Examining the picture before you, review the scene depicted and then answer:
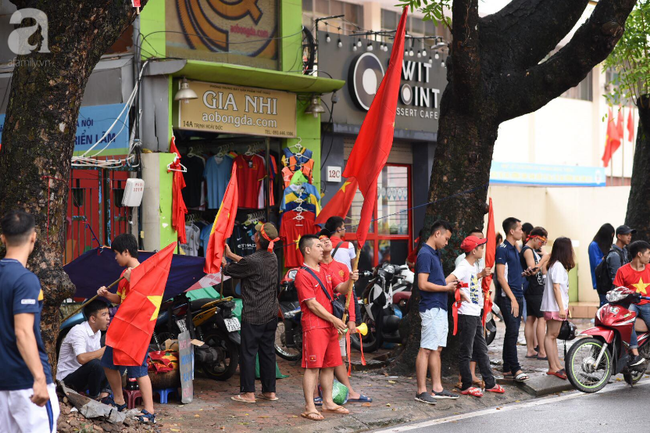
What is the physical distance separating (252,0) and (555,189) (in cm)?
1072

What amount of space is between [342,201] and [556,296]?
3.09 m

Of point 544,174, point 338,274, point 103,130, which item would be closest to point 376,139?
point 338,274

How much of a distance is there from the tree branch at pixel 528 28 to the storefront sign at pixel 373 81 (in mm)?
5002

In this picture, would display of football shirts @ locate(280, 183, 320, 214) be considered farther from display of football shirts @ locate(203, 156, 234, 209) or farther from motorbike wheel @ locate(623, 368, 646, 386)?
motorbike wheel @ locate(623, 368, 646, 386)

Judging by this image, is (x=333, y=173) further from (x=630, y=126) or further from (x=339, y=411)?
(x=630, y=126)

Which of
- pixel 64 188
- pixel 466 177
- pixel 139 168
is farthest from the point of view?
pixel 139 168

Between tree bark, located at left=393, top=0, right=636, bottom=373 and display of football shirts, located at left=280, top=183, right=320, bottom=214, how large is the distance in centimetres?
423

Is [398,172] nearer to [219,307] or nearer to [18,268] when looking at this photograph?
[219,307]

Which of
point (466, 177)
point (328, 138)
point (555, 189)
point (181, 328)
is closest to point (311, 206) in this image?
point (328, 138)

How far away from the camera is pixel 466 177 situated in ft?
35.7

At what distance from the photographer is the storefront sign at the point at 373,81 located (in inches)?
624

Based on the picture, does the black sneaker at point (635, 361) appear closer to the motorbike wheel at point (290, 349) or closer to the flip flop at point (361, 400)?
the flip flop at point (361, 400)

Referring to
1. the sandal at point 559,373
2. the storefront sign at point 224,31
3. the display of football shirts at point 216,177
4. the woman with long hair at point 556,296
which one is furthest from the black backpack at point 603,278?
the storefront sign at point 224,31

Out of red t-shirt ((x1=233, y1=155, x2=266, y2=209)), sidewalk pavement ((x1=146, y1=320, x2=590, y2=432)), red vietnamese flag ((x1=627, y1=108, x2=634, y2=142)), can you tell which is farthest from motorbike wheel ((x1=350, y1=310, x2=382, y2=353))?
red vietnamese flag ((x1=627, y1=108, x2=634, y2=142))
